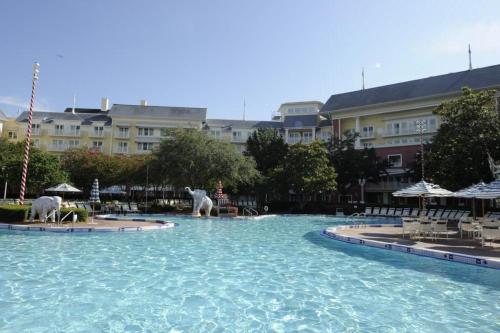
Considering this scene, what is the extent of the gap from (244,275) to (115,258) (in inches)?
164

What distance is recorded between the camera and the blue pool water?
5.79 metres

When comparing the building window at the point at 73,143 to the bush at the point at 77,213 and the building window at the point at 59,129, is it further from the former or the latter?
the bush at the point at 77,213

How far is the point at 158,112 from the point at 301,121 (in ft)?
73.1

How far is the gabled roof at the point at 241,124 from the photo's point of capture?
57650 millimetres

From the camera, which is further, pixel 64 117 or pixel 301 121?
pixel 64 117

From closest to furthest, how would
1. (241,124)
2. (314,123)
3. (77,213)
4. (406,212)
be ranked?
(77,213) < (406,212) < (314,123) < (241,124)

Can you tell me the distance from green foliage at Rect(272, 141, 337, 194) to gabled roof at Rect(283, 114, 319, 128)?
60.7ft

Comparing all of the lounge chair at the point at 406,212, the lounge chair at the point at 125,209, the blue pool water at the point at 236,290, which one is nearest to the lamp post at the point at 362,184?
the lounge chair at the point at 406,212

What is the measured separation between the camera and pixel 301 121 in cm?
5494

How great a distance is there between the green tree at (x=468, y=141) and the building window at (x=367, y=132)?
2486 cm

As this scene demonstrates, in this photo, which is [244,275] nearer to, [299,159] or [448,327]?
[448,327]

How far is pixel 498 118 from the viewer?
20.7m

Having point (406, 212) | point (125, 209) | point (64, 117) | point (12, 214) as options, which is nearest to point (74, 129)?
point (64, 117)

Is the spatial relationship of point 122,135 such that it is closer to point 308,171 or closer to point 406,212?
point 308,171
